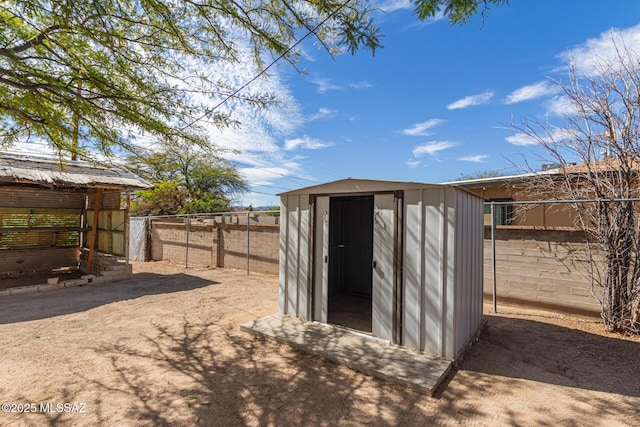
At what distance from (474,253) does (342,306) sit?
8.28 ft

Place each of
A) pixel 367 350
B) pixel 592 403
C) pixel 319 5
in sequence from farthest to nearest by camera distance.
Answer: pixel 367 350 < pixel 319 5 < pixel 592 403

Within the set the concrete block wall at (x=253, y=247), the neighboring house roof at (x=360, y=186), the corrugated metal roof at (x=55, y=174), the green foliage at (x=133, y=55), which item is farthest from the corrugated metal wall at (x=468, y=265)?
the corrugated metal roof at (x=55, y=174)

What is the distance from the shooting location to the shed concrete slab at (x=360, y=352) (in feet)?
9.11

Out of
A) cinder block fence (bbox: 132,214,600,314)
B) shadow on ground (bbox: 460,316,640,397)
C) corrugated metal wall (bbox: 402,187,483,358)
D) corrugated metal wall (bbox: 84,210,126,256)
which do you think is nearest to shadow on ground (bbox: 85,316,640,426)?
shadow on ground (bbox: 460,316,640,397)

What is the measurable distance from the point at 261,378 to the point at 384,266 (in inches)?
71.5

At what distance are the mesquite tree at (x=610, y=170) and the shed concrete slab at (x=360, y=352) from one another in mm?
3154

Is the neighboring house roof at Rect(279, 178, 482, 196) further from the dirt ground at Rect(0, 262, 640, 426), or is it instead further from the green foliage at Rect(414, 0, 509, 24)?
the dirt ground at Rect(0, 262, 640, 426)

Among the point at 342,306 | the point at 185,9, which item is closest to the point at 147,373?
the point at 342,306

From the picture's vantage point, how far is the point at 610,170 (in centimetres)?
430

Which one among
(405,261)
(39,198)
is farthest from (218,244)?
(405,261)

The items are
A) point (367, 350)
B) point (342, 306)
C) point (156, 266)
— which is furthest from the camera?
point (156, 266)

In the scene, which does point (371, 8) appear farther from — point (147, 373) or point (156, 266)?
point (156, 266)

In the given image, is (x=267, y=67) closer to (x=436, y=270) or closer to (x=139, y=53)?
(x=139, y=53)

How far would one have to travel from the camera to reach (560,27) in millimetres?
4770
